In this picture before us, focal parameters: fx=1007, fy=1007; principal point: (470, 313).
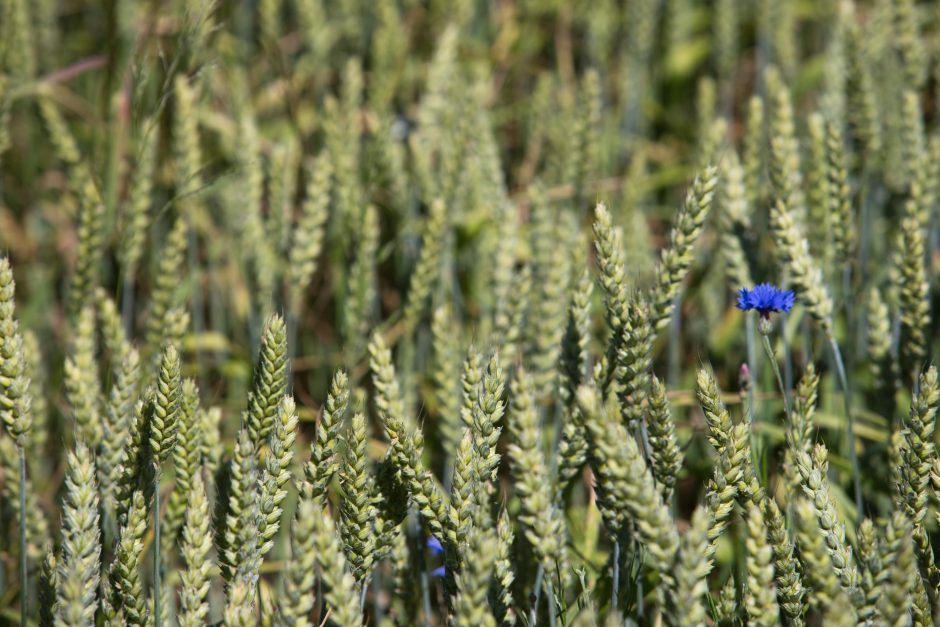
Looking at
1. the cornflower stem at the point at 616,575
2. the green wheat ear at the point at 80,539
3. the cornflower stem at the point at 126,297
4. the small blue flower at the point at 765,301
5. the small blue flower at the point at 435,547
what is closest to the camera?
the green wheat ear at the point at 80,539

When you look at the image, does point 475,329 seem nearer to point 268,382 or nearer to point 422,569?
point 422,569

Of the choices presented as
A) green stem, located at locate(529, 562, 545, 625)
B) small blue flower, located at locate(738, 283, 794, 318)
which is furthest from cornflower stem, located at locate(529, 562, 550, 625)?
small blue flower, located at locate(738, 283, 794, 318)

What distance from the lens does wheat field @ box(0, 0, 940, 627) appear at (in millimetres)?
1457

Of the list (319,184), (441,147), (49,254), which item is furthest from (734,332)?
(49,254)

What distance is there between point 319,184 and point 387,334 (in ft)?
2.10

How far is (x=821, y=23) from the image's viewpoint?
13.5 feet

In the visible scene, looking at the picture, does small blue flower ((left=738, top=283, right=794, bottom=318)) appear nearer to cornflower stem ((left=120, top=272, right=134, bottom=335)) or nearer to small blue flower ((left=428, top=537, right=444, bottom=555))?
small blue flower ((left=428, top=537, right=444, bottom=555))

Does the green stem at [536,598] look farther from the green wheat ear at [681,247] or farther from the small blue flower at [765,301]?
the small blue flower at [765,301]

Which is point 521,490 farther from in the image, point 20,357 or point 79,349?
point 79,349

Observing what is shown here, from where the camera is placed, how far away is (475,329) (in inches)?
81.6

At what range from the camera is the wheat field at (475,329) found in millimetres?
1457

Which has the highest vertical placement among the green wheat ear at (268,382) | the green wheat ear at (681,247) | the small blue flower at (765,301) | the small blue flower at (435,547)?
the green wheat ear at (681,247)

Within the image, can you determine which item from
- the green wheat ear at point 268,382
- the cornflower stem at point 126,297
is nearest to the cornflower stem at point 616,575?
the green wheat ear at point 268,382

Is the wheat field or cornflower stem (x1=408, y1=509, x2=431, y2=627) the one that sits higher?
Answer: the wheat field
